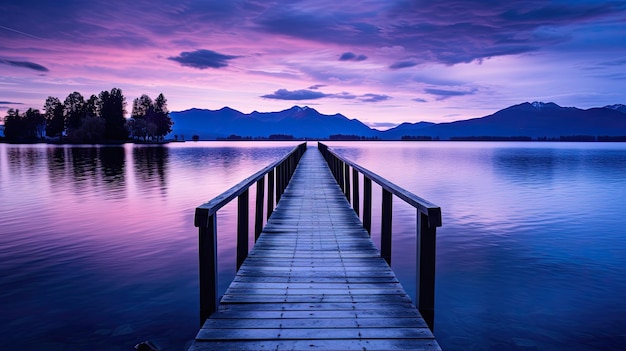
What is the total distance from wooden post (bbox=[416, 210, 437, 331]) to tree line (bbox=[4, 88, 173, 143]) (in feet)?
352

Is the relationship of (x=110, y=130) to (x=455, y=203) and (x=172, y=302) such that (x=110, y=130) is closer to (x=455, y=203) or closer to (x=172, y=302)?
(x=455, y=203)

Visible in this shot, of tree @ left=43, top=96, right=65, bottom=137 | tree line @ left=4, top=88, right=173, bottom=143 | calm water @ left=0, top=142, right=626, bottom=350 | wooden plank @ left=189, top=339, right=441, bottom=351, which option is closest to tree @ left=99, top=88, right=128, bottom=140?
tree line @ left=4, top=88, right=173, bottom=143

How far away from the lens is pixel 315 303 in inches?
177

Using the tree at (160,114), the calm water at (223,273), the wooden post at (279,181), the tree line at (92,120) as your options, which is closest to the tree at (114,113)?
the tree line at (92,120)

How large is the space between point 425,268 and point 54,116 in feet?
450

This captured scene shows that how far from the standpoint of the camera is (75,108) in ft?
379

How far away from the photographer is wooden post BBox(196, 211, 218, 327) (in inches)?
156

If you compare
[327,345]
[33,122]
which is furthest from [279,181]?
[33,122]

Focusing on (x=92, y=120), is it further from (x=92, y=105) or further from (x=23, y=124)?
(x=23, y=124)

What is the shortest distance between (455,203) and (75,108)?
122 m

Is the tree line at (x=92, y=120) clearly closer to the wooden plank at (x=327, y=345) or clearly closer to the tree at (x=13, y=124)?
the tree at (x=13, y=124)

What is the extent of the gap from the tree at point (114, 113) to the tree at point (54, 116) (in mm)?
13724

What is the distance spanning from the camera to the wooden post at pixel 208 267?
13.0 feet

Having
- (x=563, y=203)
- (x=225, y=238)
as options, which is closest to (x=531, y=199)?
(x=563, y=203)
